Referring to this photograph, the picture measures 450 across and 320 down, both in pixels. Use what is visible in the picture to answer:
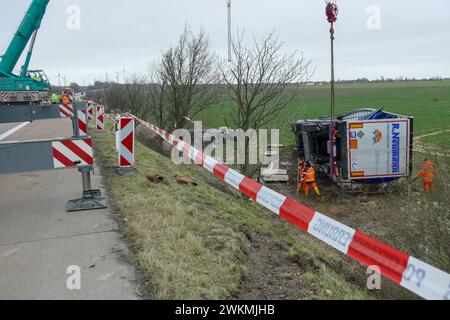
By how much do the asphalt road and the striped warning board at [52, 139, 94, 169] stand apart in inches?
30.2

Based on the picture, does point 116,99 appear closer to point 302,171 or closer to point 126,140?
point 302,171

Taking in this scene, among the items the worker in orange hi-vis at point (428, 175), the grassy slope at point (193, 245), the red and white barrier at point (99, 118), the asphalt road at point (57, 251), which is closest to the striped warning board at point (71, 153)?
the asphalt road at point (57, 251)

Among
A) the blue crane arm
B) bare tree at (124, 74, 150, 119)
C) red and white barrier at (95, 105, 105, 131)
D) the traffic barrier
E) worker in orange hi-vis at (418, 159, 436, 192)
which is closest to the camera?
the traffic barrier

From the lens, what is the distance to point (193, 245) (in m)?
4.81

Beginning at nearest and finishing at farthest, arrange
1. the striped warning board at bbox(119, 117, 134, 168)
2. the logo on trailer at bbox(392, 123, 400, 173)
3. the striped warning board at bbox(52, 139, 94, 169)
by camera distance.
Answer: the striped warning board at bbox(52, 139, 94, 169) < the striped warning board at bbox(119, 117, 134, 168) < the logo on trailer at bbox(392, 123, 400, 173)

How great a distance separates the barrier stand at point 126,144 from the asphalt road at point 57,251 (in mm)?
1251

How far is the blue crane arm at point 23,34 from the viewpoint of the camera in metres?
17.9

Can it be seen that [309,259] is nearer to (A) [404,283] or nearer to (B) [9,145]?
(A) [404,283]

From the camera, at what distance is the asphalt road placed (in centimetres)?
393

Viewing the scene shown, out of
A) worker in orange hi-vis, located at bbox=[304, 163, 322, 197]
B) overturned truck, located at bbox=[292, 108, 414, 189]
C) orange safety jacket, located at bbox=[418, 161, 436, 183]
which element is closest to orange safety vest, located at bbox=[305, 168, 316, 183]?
worker in orange hi-vis, located at bbox=[304, 163, 322, 197]

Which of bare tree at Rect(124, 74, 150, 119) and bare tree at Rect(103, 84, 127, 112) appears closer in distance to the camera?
bare tree at Rect(124, 74, 150, 119)

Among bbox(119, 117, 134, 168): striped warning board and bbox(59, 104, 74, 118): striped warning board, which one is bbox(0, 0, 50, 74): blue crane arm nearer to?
bbox(59, 104, 74, 118): striped warning board

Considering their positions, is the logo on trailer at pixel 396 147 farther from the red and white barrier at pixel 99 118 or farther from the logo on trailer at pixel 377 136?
the red and white barrier at pixel 99 118

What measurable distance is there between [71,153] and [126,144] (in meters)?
2.14
